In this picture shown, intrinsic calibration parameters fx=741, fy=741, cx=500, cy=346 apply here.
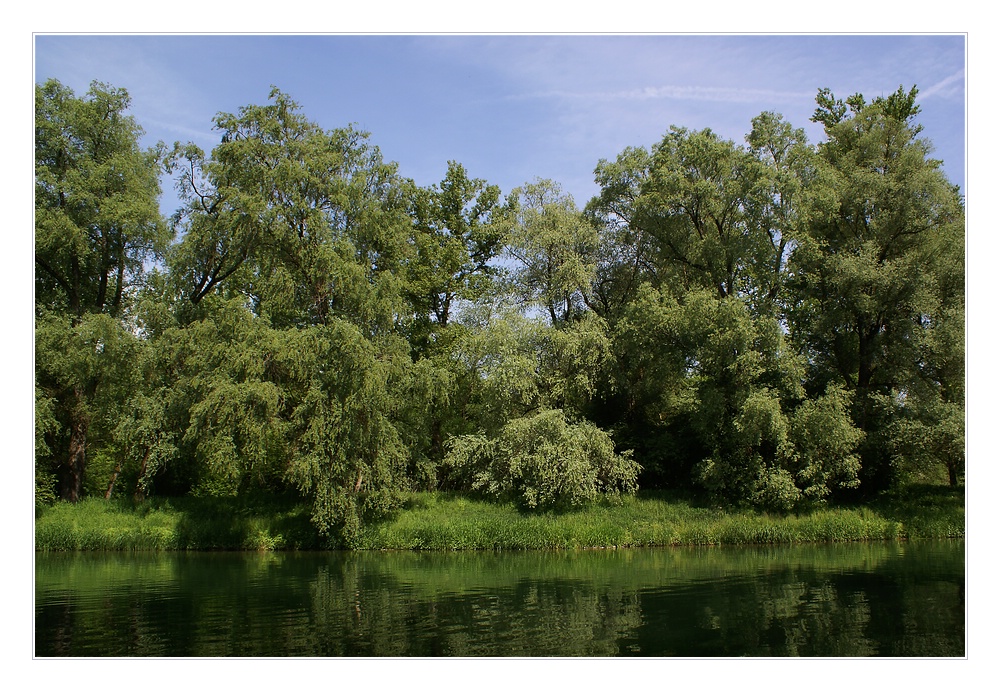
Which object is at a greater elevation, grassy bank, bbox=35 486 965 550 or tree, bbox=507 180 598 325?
tree, bbox=507 180 598 325

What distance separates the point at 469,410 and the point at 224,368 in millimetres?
11253

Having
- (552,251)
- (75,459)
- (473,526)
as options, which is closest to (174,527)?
(75,459)

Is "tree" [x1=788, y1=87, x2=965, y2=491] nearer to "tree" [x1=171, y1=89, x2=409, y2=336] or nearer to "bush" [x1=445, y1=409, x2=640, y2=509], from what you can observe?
"bush" [x1=445, y1=409, x2=640, y2=509]

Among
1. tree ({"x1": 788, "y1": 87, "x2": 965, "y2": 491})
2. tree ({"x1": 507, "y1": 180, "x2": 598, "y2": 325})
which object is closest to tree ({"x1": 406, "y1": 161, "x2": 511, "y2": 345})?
tree ({"x1": 507, "y1": 180, "x2": 598, "y2": 325})

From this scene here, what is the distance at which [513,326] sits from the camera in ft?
108

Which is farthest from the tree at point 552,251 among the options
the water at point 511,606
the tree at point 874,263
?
the water at point 511,606

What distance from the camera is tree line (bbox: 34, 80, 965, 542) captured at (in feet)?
92.8

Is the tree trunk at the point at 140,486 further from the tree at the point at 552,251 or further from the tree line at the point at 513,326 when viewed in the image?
the tree at the point at 552,251

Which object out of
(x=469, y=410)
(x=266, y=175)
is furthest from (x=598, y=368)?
(x=266, y=175)

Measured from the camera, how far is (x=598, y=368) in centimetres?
3278

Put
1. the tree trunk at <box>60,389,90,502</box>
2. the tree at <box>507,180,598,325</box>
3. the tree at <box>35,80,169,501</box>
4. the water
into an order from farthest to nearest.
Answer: the tree at <box>507,180,598,325</box> → the tree trunk at <box>60,389,90,502</box> → the tree at <box>35,80,169,501</box> → the water

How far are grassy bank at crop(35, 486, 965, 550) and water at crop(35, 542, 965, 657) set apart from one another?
3.32 meters

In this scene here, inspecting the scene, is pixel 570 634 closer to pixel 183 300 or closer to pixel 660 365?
pixel 660 365

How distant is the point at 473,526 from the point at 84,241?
2009 centimetres
